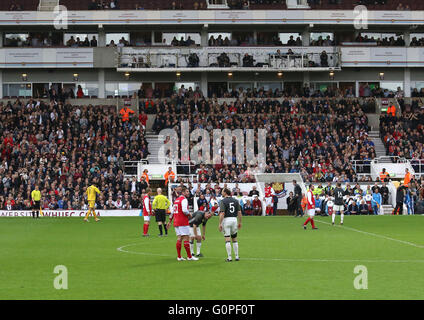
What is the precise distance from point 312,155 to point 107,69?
21515mm

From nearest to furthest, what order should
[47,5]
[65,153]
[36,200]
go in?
1. [36,200]
2. [65,153]
3. [47,5]

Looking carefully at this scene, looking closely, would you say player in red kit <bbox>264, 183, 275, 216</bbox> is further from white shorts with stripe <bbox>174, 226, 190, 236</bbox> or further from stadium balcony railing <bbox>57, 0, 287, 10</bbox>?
white shorts with stripe <bbox>174, 226, 190, 236</bbox>

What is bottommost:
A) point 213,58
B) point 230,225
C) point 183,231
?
point 183,231

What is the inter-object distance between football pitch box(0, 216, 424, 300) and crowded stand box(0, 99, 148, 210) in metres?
12.3

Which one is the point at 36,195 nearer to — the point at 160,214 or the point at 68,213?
the point at 68,213

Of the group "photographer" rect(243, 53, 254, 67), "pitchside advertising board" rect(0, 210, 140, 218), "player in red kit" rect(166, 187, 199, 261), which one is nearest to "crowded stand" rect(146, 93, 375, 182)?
"photographer" rect(243, 53, 254, 67)

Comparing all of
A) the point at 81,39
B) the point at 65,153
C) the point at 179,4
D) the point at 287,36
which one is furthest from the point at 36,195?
the point at 287,36

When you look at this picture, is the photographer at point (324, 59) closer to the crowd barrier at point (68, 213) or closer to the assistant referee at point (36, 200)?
the crowd barrier at point (68, 213)

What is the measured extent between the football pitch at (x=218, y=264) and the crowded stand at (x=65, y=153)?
12294 mm

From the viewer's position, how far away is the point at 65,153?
50.6m

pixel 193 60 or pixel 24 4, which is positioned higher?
pixel 24 4

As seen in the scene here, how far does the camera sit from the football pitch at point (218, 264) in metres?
15.7

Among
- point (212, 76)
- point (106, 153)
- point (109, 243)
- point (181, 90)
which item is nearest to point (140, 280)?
point (109, 243)

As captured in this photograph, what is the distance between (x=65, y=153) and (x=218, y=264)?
105 ft
